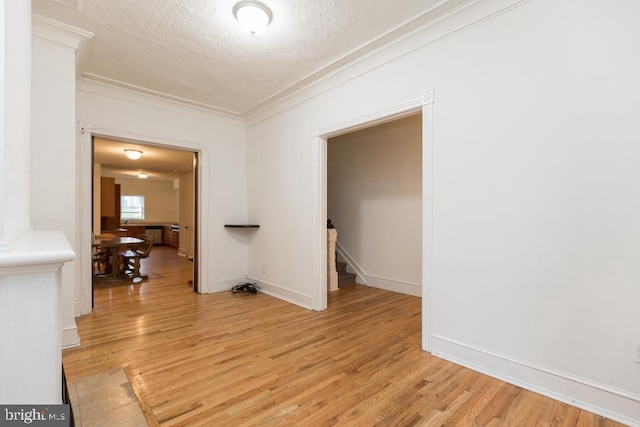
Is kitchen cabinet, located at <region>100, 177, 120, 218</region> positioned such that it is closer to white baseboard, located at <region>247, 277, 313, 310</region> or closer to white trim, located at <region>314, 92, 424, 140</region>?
white baseboard, located at <region>247, 277, 313, 310</region>

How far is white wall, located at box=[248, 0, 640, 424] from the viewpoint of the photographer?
1.72 m

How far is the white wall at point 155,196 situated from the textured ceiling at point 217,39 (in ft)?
29.0

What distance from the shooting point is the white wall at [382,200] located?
4.48m

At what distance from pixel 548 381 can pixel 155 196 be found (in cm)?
1276

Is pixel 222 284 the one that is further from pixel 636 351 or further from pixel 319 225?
pixel 636 351

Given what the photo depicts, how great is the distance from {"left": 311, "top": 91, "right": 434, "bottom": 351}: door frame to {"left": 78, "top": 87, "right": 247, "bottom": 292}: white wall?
1740 millimetres

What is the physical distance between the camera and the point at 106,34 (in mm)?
2695

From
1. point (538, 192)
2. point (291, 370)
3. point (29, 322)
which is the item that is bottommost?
point (291, 370)

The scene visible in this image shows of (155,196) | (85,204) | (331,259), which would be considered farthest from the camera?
(155,196)

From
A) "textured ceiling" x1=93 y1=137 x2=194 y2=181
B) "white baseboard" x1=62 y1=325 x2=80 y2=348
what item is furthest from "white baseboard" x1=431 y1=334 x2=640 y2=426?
"textured ceiling" x1=93 y1=137 x2=194 y2=181

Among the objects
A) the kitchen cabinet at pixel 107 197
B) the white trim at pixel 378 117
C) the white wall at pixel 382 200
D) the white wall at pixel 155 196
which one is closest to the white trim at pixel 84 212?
the white trim at pixel 378 117

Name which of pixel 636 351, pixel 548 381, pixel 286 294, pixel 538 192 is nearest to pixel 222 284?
pixel 286 294

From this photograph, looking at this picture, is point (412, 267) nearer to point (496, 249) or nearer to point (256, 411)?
point (496, 249)

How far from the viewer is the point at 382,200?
16.0 feet
